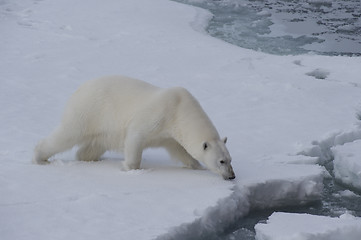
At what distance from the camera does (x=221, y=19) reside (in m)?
11.8

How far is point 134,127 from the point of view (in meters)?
4.36

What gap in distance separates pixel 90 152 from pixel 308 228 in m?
1.85

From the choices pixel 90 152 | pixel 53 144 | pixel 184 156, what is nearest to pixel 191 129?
pixel 184 156

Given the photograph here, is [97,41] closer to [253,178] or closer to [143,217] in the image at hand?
[253,178]

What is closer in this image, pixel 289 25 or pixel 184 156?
pixel 184 156

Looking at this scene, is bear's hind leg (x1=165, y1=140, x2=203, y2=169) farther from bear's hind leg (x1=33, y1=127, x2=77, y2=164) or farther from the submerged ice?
the submerged ice

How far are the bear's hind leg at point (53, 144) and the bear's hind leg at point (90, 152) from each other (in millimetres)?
116

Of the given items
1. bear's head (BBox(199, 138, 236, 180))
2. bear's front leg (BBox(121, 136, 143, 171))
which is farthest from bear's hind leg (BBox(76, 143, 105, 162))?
bear's head (BBox(199, 138, 236, 180))

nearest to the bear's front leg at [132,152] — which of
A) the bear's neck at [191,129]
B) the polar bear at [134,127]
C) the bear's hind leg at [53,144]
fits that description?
the polar bear at [134,127]

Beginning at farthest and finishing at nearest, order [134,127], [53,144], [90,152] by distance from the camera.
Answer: [90,152], [53,144], [134,127]

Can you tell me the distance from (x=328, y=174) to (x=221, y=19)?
291 inches

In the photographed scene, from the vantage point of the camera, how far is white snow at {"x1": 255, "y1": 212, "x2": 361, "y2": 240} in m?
3.49

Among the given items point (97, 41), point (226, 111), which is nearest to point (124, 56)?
point (97, 41)

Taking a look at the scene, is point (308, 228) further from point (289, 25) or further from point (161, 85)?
point (289, 25)
